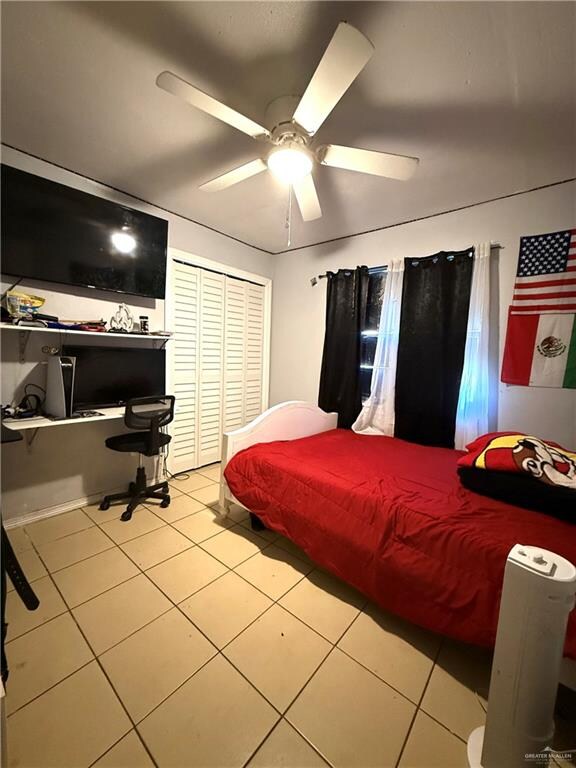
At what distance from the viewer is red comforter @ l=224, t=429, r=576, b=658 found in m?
1.17

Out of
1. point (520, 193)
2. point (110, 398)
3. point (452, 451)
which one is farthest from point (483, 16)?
point (110, 398)

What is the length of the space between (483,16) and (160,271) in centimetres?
245

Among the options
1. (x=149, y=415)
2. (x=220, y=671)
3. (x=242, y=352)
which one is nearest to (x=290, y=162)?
(x=149, y=415)

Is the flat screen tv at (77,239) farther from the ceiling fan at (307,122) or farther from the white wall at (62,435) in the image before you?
the ceiling fan at (307,122)

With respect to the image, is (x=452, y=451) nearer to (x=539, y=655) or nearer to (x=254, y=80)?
(x=539, y=655)

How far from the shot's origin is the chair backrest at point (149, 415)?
7.36 feet

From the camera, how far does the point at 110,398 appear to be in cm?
247

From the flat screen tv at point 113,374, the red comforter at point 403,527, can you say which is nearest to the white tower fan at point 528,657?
the red comforter at point 403,527

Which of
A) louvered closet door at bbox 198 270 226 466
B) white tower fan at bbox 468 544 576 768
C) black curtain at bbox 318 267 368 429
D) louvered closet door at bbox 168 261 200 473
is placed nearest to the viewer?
white tower fan at bbox 468 544 576 768

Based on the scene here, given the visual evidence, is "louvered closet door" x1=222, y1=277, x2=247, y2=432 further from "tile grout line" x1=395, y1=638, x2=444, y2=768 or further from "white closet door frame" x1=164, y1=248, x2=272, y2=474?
"tile grout line" x1=395, y1=638, x2=444, y2=768

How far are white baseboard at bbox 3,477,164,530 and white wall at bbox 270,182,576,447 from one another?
2100 mm

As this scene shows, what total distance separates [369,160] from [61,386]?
7.56 ft

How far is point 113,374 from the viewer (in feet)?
8.16

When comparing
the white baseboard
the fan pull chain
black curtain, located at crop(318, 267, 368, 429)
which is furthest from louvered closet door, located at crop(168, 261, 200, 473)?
black curtain, located at crop(318, 267, 368, 429)
